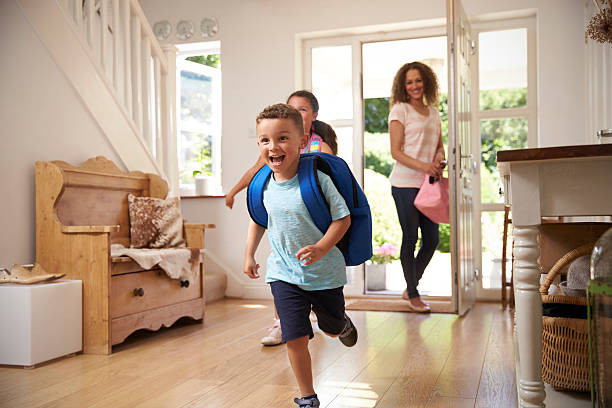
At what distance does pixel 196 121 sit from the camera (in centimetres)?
528

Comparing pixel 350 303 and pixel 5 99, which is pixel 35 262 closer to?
pixel 5 99

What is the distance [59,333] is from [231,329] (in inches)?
38.2

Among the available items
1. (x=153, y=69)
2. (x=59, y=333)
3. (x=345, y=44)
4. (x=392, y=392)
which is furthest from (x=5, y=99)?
(x=345, y=44)

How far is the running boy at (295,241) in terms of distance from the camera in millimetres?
1721

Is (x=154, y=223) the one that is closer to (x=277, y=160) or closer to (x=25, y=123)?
(x=25, y=123)

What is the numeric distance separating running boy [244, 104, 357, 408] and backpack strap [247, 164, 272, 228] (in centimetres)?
3

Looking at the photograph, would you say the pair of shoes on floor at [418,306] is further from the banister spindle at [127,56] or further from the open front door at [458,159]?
the banister spindle at [127,56]

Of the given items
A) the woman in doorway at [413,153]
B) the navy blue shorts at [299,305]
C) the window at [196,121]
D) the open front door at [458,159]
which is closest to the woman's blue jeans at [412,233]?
the woman in doorway at [413,153]

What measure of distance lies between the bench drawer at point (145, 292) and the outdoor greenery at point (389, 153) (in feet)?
7.80

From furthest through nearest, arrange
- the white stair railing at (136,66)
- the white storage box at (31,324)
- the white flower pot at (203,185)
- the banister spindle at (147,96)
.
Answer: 1. the white flower pot at (203,185)
2. the banister spindle at (147,96)
3. the white stair railing at (136,66)
4. the white storage box at (31,324)

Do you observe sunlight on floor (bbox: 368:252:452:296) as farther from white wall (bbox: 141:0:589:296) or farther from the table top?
the table top

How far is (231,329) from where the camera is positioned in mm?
3250

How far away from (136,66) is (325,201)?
2708mm

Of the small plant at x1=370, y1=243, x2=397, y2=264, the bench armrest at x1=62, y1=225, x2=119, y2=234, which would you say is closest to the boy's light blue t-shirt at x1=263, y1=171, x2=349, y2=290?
the bench armrest at x1=62, y1=225, x2=119, y2=234
